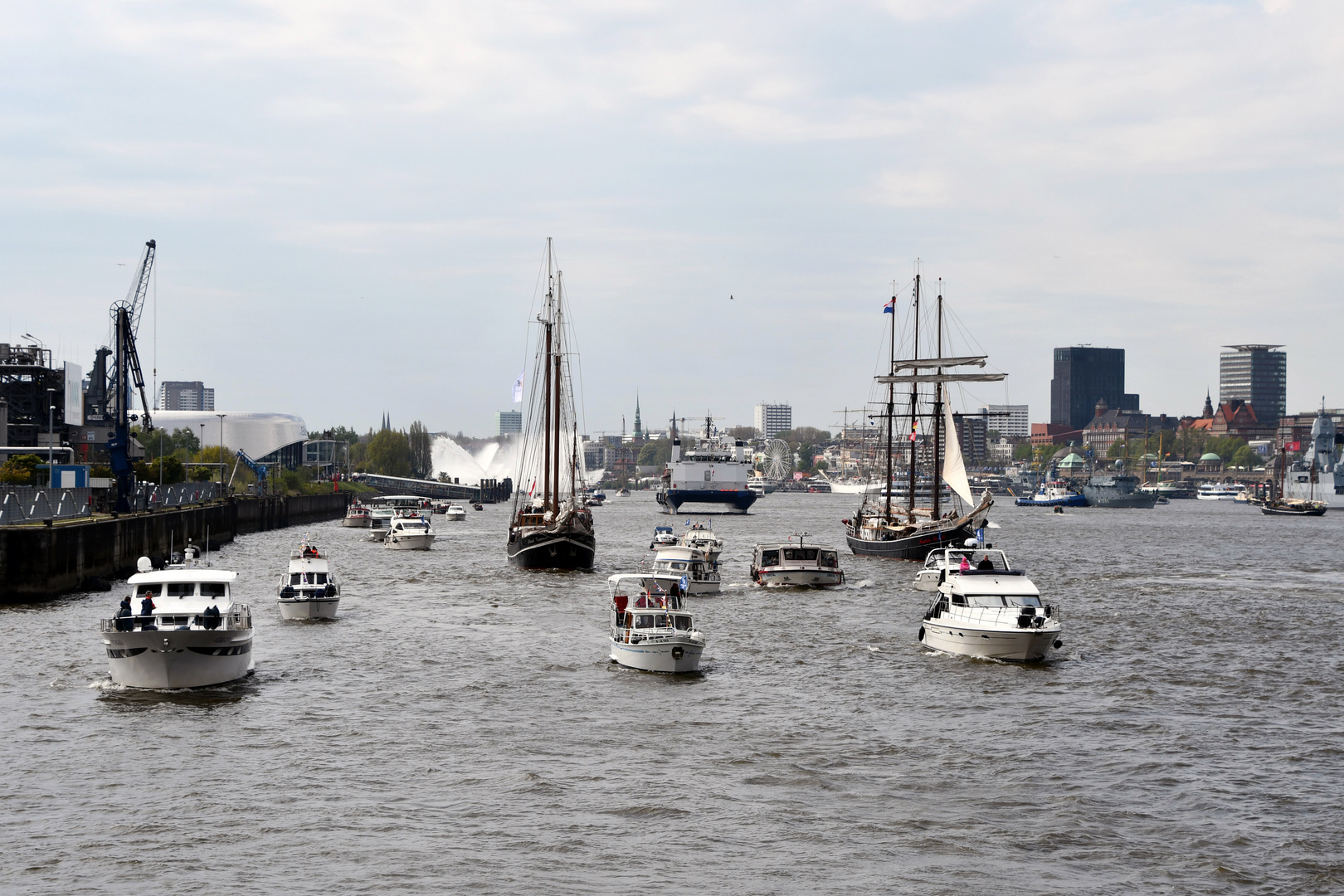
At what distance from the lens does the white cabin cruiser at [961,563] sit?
184ft

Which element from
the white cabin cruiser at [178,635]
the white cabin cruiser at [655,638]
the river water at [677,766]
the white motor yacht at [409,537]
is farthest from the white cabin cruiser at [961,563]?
the white motor yacht at [409,537]

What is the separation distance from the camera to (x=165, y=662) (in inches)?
1576

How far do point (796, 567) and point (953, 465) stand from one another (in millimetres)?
40081

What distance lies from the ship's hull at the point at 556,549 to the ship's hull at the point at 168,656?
160 ft

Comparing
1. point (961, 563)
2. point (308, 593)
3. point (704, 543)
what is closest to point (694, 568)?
point (704, 543)

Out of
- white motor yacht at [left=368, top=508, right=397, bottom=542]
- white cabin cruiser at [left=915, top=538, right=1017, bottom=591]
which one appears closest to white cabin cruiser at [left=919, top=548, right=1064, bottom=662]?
white cabin cruiser at [left=915, top=538, right=1017, bottom=591]

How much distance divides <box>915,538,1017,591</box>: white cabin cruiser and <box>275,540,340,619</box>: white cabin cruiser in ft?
95.7

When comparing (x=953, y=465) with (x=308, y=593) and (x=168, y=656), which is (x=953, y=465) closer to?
(x=308, y=593)

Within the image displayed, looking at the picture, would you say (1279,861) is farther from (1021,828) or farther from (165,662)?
(165,662)

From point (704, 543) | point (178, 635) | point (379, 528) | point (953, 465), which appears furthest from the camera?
point (379, 528)

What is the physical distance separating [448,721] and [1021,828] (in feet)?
56.6

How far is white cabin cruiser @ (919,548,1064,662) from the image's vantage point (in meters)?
48.5

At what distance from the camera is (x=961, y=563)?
5900cm

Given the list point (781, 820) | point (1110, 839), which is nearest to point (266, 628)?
point (781, 820)
